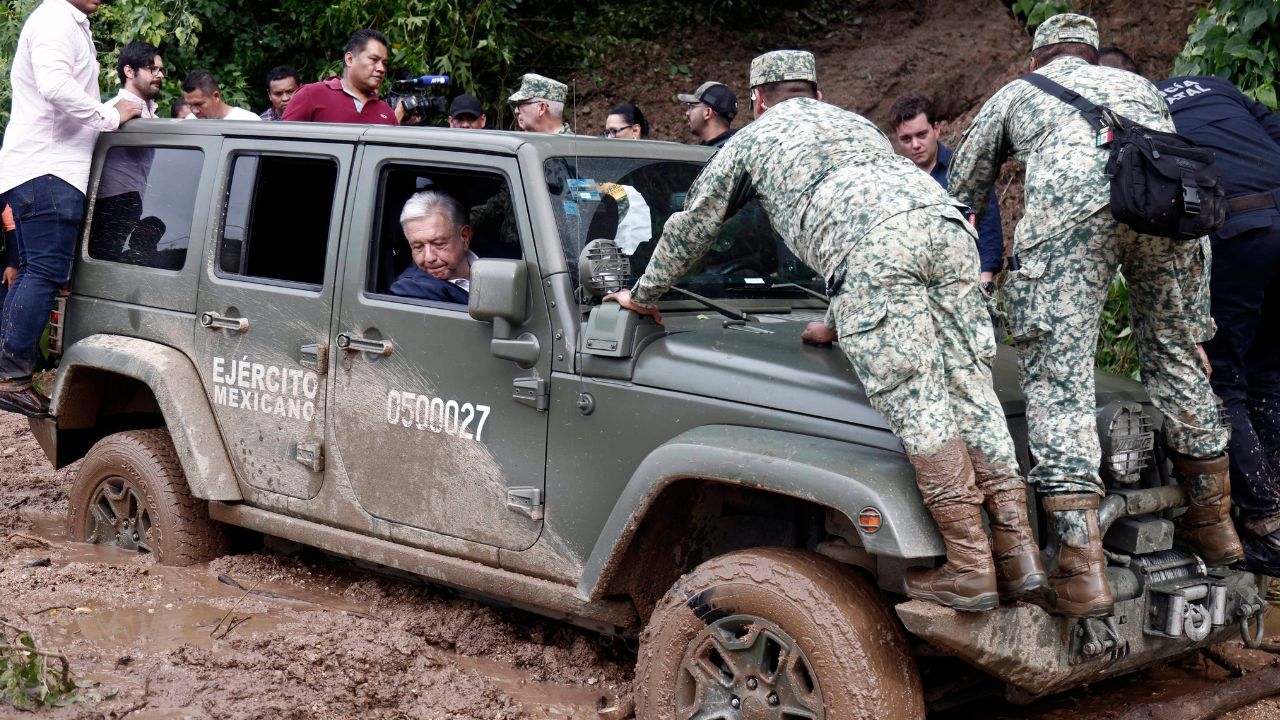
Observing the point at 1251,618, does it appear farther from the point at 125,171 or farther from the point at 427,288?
the point at 125,171

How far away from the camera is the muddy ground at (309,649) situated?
154 inches

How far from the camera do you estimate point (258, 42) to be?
1078 cm

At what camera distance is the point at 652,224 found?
13.8 feet

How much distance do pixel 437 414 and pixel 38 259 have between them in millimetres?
2144

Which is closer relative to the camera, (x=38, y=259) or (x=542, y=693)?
(x=542, y=693)

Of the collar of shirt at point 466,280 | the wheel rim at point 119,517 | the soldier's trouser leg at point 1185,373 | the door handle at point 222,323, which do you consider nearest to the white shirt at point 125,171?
the door handle at point 222,323

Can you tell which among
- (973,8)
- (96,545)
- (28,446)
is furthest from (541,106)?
(973,8)

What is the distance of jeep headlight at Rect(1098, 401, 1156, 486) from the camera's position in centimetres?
355

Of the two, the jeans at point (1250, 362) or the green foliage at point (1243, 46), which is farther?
the green foliage at point (1243, 46)

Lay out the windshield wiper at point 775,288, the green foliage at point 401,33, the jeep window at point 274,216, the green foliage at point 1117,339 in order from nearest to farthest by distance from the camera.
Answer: the windshield wiper at point 775,288, the jeep window at point 274,216, the green foliage at point 1117,339, the green foliage at point 401,33

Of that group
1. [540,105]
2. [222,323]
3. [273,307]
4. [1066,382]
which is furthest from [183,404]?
[1066,382]

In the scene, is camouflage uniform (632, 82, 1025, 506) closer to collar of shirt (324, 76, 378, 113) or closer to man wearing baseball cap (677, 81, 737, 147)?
man wearing baseball cap (677, 81, 737, 147)

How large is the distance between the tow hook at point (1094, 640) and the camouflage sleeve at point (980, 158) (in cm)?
131

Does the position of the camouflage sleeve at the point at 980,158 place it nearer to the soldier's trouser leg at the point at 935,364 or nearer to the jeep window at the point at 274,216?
the soldier's trouser leg at the point at 935,364
